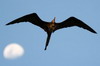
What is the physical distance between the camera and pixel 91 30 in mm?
21844

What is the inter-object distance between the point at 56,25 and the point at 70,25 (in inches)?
57.4

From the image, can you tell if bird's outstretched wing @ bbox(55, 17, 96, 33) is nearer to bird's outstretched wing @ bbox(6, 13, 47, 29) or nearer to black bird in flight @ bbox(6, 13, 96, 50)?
black bird in flight @ bbox(6, 13, 96, 50)

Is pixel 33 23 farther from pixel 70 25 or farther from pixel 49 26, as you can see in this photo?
pixel 70 25

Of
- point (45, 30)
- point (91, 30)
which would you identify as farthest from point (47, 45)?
point (91, 30)

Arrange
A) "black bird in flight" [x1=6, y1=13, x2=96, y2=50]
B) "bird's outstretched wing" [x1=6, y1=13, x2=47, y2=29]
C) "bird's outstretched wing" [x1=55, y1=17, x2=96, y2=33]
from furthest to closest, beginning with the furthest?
"bird's outstretched wing" [x1=55, y1=17, x2=96, y2=33] < "black bird in flight" [x1=6, y1=13, x2=96, y2=50] < "bird's outstretched wing" [x1=6, y1=13, x2=47, y2=29]

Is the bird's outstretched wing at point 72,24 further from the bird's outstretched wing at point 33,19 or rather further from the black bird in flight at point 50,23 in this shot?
the bird's outstretched wing at point 33,19

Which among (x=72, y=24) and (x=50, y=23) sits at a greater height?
(x=50, y=23)

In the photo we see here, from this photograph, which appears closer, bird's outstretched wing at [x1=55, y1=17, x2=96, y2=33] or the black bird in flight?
the black bird in flight

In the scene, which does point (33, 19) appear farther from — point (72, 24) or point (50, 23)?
point (72, 24)

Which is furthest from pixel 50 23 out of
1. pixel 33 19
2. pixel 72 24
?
pixel 72 24

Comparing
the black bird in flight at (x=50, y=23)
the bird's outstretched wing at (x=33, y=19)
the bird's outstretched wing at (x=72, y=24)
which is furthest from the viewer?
the bird's outstretched wing at (x=72, y=24)

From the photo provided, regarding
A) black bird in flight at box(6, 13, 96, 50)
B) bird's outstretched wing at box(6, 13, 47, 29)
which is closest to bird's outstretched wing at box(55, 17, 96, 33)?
black bird in flight at box(6, 13, 96, 50)

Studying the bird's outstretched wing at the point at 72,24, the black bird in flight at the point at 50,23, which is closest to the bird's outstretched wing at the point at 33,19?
the black bird in flight at the point at 50,23

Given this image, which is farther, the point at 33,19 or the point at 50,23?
the point at 33,19
